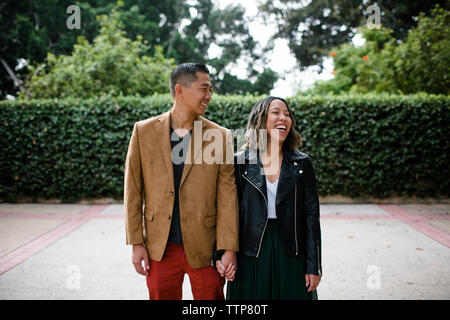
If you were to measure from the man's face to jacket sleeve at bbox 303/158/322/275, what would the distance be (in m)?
0.90

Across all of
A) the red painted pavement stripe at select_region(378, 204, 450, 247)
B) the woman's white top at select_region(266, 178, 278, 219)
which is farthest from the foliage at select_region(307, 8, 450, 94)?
the woman's white top at select_region(266, 178, 278, 219)

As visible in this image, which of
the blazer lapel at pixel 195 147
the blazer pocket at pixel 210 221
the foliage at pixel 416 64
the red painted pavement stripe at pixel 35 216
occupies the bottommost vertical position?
the red painted pavement stripe at pixel 35 216

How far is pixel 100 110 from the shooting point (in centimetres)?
754

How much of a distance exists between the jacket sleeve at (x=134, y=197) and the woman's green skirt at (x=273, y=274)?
819 mm

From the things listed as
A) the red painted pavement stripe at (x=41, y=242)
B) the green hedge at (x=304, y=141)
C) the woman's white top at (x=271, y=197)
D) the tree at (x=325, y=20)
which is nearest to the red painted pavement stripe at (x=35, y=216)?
the red painted pavement stripe at (x=41, y=242)

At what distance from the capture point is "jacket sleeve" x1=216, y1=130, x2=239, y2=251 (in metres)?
2.23

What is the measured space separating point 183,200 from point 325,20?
2047cm

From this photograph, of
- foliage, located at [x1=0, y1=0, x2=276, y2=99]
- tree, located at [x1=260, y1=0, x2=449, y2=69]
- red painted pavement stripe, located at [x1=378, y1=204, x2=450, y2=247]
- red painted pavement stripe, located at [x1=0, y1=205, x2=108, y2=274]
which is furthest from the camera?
foliage, located at [x1=0, y1=0, x2=276, y2=99]

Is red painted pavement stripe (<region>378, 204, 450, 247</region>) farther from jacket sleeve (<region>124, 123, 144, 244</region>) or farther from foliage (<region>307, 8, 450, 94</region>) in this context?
jacket sleeve (<region>124, 123, 144, 244</region>)

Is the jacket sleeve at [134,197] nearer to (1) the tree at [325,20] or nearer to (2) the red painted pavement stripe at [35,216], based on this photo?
(2) the red painted pavement stripe at [35,216]

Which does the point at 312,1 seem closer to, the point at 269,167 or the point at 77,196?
the point at 77,196

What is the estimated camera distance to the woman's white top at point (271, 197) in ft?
7.67

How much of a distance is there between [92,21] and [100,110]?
12.8 metres
